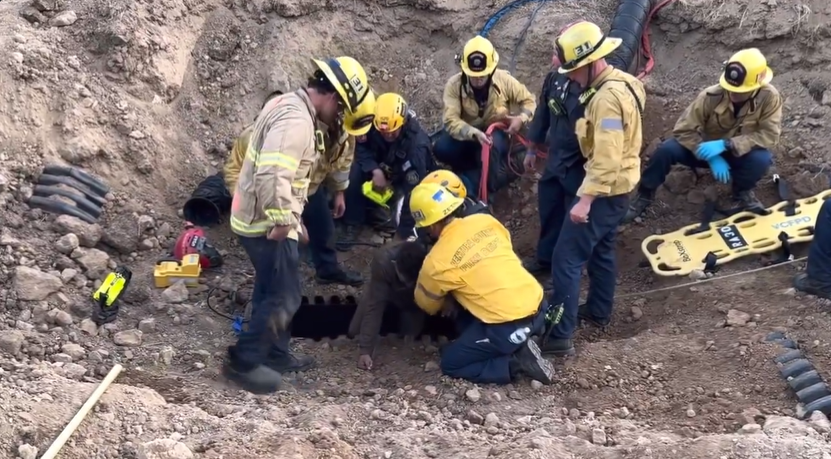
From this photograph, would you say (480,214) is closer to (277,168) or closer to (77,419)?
(277,168)

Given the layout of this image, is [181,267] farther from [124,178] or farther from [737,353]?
[737,353]

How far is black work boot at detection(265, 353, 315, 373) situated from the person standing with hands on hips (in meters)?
1.59

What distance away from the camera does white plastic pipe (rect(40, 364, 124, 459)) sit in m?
3.89

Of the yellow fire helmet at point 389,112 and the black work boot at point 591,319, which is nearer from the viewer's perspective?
the black work boot at point 591,319

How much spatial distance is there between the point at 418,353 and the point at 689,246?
242 cm

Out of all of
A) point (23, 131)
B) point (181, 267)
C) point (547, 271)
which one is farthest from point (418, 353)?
point (23, 131)

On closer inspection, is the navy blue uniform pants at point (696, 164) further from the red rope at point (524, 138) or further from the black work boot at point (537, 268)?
the black work boot at point (537, 268)

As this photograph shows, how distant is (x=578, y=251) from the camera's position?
5414mm

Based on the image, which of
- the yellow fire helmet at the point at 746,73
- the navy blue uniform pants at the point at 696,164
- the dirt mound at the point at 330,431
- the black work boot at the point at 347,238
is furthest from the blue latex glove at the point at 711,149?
the black work boot at the point at 347,238

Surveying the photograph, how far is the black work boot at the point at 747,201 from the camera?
671cm

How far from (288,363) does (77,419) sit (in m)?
1.56

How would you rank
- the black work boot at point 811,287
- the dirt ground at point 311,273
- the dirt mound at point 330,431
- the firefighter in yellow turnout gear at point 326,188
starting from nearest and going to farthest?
the dirt mound at point 330,431, the dirt ground at point 311,273, the firefighter in yellow turnout gear at point 326,188, the black work boot at point 811,287

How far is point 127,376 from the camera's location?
195 inches

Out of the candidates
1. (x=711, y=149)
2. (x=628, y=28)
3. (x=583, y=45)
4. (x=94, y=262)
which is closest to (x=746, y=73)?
(x=711, y=149)
